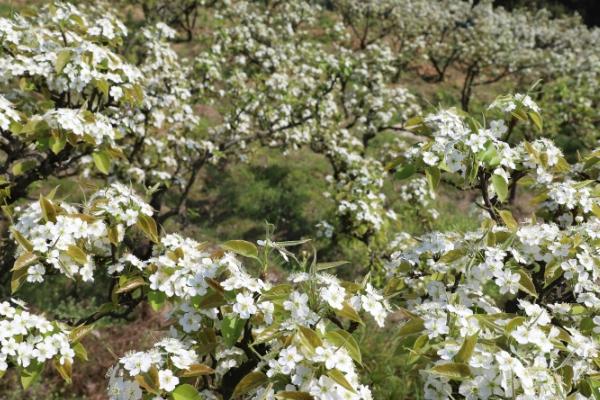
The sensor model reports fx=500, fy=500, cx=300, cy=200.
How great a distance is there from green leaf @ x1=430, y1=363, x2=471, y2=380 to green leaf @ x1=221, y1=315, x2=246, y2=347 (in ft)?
3.06

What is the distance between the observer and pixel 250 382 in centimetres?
232

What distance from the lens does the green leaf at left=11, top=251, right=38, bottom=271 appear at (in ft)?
8.75

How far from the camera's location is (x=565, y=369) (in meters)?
2.56

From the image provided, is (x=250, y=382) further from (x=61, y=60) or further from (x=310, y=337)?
(x=61, y=60)

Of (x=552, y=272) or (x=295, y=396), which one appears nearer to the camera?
(x=295, y=396)

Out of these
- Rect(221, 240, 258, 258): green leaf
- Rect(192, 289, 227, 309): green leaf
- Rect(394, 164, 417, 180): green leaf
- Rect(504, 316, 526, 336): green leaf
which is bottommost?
Rect(192, 289, 227, 309): green leaf

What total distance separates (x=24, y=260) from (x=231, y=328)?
1.22m

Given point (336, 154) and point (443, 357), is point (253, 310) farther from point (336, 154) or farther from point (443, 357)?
point (336, 154)

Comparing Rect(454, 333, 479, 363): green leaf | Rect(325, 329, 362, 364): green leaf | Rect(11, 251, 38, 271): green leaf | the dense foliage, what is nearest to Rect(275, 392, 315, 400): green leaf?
the dense foliage

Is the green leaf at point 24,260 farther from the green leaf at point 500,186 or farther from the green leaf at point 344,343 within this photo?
the green leaf at point 500,186

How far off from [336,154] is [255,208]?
2.09 meters

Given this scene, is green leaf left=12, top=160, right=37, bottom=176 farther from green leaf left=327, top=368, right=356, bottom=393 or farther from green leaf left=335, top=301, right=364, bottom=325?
green leaf left=327, top=368, right=356, bottom=393

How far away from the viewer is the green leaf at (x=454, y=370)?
2.30 m

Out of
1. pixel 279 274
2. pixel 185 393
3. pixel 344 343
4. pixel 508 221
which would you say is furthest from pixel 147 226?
pixel 279 274
